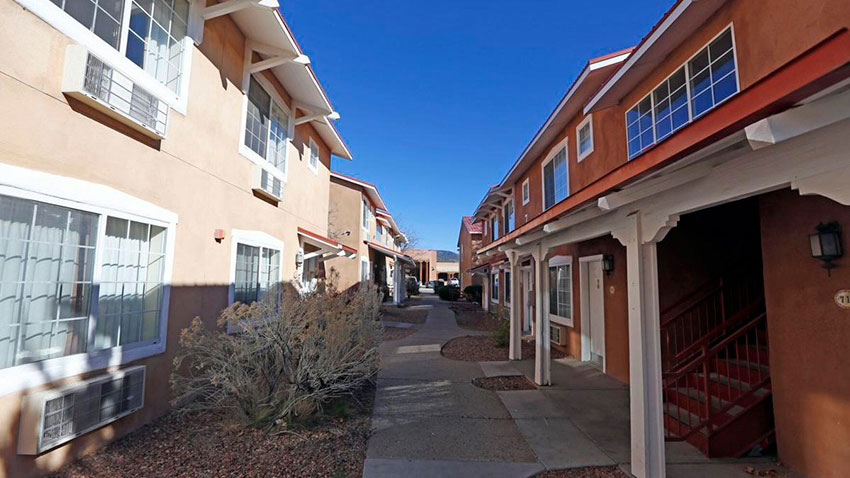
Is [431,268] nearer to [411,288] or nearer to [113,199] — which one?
[411,288]

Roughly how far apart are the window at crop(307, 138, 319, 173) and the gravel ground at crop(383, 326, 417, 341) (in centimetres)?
577

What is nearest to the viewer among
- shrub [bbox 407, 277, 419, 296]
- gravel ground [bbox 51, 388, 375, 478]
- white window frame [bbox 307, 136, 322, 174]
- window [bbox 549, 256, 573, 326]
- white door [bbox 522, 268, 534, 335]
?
gravel ground [bbox 51, 388, 375, 478]

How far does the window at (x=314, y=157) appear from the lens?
11727 millimetres

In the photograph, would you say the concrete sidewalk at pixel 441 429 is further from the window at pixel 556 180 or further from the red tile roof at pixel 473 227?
the red tile roof at pixel 473 227

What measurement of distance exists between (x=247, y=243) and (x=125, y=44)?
3.74 m

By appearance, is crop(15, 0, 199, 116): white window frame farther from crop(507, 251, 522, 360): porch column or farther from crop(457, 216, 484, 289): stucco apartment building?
crop(457, 216, 484, 289): stucco apartment building

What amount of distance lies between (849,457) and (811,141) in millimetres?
2986

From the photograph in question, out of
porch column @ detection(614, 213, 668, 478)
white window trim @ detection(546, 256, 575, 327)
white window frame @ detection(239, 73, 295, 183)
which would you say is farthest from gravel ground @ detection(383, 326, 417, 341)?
porch column @ detection(614, 213, 668, 478)

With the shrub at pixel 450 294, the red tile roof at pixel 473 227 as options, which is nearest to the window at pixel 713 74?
the red tile roof at pixel 473 227

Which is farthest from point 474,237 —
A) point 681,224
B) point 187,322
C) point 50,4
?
point 50,4

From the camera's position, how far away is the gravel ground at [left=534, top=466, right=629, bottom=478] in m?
4.17

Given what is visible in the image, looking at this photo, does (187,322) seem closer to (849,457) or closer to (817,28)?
(849,457)

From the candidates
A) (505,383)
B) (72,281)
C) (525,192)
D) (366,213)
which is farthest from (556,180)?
(366,213)

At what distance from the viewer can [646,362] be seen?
13.3ft
